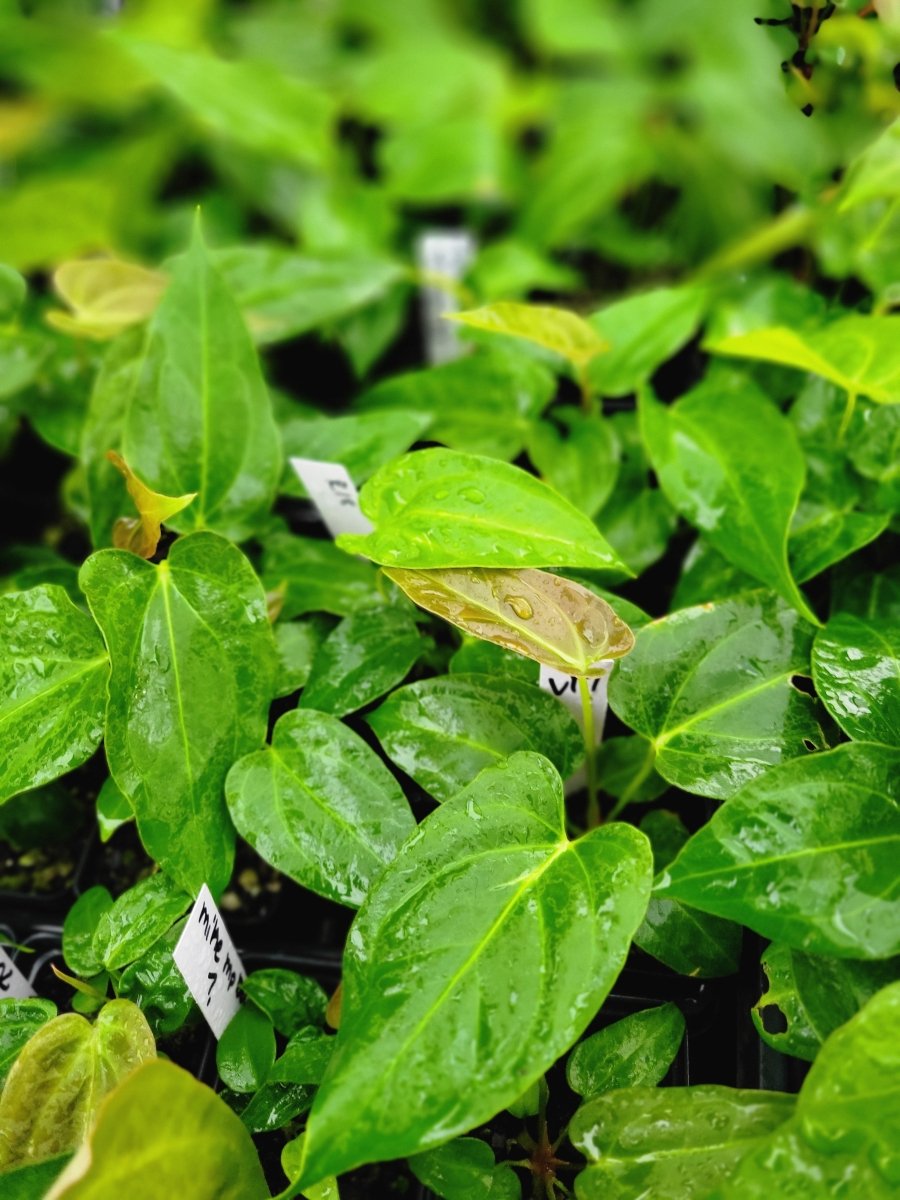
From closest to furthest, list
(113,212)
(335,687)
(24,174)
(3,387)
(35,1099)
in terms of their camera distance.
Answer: (35,1099), (335,687), (3,387), (113,212), (24,174)

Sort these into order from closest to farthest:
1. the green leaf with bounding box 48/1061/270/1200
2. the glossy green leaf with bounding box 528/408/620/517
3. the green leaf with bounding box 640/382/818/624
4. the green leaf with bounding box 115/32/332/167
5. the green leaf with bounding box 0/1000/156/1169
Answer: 1. the green leaf with bounding box 48/1061/270/1200
2. the green leaf with bounding box 0/1000/156/1169
3. the green leaf with bounding box 640/382/818/624
4. the glossy green leaf with bounding box 528/408/620/517
5. the green leaf with bounding box 115/32/332/167

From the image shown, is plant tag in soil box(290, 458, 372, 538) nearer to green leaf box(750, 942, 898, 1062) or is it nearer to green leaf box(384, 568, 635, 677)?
green leaf box(384, 568, 635, 677)

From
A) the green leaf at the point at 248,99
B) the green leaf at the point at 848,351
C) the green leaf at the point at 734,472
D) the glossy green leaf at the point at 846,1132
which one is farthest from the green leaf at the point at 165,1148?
the green leaf at the point at 248,99

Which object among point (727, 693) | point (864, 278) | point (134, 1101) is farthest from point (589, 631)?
point (864, 278)

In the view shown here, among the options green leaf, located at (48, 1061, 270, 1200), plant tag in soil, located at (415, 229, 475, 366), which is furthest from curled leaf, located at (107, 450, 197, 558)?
plant tag in soil, located at (415, 229, 475, 366)

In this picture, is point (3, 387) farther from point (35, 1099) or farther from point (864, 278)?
point (864, 278)

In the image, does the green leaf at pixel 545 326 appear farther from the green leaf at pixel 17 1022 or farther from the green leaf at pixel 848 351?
the green leaf at pixel 17 1022
